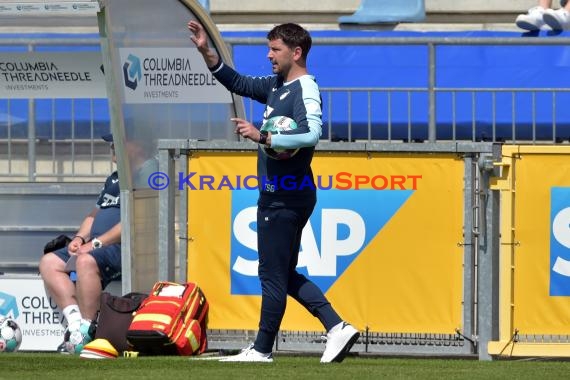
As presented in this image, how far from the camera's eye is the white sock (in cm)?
1002

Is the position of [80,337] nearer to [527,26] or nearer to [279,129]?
[279,129]

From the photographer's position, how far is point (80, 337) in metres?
9.94

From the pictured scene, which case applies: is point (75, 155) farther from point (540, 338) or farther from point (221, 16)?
point (221, 16)

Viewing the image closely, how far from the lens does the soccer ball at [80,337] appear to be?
9898 millimetres

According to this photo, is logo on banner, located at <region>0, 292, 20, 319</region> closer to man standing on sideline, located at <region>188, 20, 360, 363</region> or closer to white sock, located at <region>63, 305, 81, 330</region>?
white sock, located at <region>63, 305, 81, 330</region>

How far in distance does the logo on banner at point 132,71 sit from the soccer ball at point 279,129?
2101 millimetres

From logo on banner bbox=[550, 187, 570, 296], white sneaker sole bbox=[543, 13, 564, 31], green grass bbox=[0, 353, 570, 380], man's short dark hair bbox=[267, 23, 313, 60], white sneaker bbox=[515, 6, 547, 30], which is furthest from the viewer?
white sneaker bbox=[515, 6, 547, 30]

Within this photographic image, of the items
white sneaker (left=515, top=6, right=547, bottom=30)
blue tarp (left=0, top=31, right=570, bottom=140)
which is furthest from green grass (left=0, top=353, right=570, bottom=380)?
white sneaker (left=515, top=6, right=547, bottom=30)

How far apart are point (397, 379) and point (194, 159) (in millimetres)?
2658

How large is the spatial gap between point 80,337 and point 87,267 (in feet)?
1.55

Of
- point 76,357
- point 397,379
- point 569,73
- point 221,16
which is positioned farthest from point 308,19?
point 397,379

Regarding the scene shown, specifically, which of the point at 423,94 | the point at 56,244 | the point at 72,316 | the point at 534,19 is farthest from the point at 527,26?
the point at 72,316

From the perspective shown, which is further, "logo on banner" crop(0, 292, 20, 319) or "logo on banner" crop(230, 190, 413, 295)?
"logo on banner" crop(0, 292, 20, 319)

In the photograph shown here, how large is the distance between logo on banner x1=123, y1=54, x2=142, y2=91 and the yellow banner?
0.85 m
